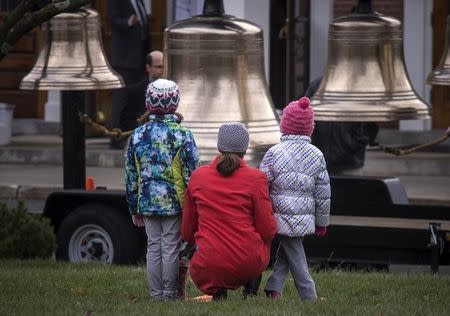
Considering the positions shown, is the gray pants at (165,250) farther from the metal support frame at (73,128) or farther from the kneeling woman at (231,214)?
the metal support frame at (73,128)

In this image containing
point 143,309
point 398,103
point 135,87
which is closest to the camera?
point 143,309

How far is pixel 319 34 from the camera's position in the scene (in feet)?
73.7

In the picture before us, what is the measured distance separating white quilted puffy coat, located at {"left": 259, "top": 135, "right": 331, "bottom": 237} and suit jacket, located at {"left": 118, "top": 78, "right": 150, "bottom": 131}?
1151 cm

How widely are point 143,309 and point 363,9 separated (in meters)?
3.71

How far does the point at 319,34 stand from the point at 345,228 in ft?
31.4

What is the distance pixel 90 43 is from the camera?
1329 centimetres

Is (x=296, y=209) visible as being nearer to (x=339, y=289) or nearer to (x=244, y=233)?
(x=244, y=233)

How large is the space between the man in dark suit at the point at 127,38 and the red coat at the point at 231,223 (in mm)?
12028

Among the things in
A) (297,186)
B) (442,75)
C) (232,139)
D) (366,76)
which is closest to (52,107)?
(366,76)

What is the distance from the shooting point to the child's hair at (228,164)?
9.60 m

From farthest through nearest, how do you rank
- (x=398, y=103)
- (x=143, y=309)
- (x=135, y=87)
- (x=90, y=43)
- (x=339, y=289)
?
(x=135, y=87) → (x=90, y=43) → (x=398, y=103) → (x=339, y=289) → (x=143, y=309)

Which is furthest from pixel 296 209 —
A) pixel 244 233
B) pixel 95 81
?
pixel 95 81

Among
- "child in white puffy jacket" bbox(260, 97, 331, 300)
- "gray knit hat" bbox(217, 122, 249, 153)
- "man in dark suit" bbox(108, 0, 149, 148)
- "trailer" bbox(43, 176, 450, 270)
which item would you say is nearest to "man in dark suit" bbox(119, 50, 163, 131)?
"man in dark suit" bbox(108, 0, 149, 148)

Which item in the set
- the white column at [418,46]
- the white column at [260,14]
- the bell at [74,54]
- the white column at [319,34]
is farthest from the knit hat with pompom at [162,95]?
the white column at [418,46]
